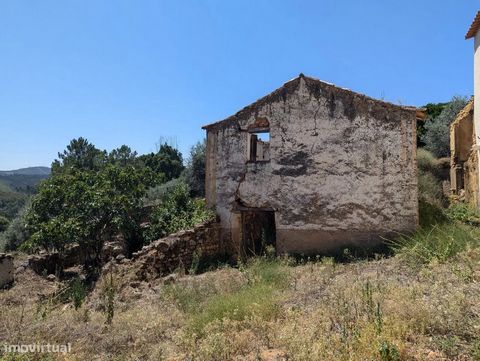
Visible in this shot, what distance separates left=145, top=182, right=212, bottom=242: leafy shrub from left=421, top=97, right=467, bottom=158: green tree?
44.6 feet

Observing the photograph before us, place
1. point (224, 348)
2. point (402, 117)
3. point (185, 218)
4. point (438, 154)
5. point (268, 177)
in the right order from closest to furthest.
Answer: point (224, 348) < point (402, 117) < point (268, 177) < point (185, 218) < point (438, 154)

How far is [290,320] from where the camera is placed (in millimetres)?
4930

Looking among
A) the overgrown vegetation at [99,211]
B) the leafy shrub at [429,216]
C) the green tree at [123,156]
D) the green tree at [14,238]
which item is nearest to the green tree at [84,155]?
the green tree at [123,156]

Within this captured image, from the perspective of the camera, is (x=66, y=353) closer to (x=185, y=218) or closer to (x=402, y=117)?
(x=185, y=218)

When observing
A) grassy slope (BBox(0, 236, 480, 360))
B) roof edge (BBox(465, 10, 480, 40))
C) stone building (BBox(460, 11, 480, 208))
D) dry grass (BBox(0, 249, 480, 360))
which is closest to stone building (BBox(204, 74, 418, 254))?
grassy slope (BBox(0, 236, 480, 360))

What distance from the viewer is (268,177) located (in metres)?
11.2

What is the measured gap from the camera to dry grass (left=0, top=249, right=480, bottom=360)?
3969 mm

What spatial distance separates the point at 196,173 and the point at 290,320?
20318 millimetres

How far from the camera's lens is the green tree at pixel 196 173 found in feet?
78.7

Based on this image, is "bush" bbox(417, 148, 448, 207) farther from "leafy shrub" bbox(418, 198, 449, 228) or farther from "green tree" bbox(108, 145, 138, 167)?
"green tree" bbox(108, 145, 138, 167)

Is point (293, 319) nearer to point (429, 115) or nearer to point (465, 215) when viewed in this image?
point (465, 215)

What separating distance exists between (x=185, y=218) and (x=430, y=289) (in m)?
8.45

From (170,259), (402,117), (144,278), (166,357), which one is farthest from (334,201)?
(166,357)

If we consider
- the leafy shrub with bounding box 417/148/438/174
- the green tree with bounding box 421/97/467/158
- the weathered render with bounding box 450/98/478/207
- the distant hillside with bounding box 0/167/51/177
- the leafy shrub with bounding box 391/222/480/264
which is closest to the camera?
the leafy shrub with bounding box 391/222/480/264
